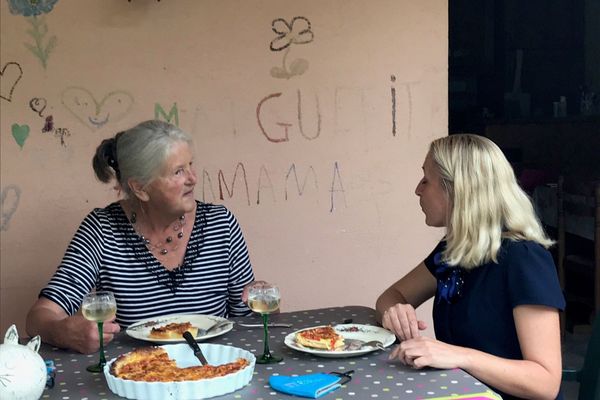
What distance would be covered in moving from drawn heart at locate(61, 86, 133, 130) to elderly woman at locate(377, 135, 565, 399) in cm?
158

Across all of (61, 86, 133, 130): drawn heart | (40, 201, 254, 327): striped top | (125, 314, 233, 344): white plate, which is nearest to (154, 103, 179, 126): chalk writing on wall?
(61, 86, 133, 130): drawn heart

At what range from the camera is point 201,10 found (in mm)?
3391

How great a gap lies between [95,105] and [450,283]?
5.94 feet

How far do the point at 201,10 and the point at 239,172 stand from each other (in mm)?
704

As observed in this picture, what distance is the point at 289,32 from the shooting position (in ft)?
11.4

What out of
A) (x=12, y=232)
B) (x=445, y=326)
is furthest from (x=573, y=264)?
(x=12, y=232)

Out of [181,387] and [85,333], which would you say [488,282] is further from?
[85,333]

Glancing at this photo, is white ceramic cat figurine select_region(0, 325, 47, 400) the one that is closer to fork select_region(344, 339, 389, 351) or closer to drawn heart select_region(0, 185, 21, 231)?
fork select_region(344, 339, 389, 351)

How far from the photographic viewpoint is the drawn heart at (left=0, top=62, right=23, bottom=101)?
3.26 m

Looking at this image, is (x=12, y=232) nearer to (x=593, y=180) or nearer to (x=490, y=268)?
(x=490, y=268)

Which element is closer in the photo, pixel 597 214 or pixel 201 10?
pixel 201 10

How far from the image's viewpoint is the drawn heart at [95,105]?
3316 mm

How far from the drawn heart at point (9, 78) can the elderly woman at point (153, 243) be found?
752 millimetres

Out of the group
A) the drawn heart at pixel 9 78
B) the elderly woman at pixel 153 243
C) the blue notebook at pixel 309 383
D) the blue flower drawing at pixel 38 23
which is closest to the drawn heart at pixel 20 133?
the drawn heart at pixel 9 78
